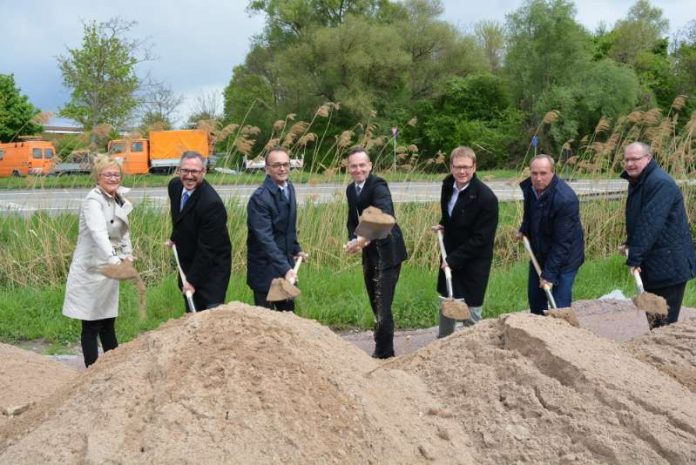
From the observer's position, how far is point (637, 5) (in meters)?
63.6

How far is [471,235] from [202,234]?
6.38ft

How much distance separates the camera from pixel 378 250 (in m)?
5.21

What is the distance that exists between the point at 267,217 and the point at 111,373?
2263mm

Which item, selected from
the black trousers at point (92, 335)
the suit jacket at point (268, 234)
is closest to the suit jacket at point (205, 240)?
the suit jacket at point (268, 234)

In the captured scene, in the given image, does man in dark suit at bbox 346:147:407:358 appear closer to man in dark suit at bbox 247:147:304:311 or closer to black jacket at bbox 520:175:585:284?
man in dark suit at bbox 247:147:304:311

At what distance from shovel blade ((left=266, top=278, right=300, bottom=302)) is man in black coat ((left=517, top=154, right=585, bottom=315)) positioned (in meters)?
1.80

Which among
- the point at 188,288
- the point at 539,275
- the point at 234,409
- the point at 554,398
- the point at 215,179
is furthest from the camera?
the point at 215,179

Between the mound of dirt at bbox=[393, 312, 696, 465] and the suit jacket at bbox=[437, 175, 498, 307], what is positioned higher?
the suit jacket at bbox=[437, 175, 498, 307]

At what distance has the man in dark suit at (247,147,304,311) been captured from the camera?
4.93m

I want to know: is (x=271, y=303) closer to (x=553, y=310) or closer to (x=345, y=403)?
(x=553, y=310)

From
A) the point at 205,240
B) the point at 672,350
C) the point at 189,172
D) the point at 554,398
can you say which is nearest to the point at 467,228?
the point at 672,350

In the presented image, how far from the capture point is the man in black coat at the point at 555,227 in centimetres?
495

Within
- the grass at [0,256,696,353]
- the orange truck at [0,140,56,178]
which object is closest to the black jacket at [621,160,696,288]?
the grass at [0,256,696,353]

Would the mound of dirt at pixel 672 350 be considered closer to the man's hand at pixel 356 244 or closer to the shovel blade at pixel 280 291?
the man's hand at pixel 356 244
